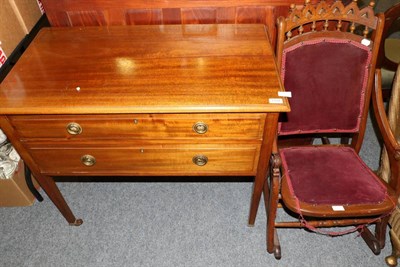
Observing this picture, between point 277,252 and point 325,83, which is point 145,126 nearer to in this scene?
point 325,83

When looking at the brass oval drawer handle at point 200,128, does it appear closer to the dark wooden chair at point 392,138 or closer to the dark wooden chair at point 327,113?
the dark wooden chair at point 327,113

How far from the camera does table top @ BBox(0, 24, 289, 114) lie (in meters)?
1.40

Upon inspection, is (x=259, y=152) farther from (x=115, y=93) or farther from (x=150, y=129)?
(x=115, y=93)

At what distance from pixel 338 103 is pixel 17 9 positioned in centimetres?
202

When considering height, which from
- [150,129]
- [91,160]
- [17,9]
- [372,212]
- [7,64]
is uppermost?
[17,9]

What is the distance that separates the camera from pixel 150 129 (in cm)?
152

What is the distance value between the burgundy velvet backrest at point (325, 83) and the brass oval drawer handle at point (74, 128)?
3.61 ft

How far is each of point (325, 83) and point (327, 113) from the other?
0.60 ft

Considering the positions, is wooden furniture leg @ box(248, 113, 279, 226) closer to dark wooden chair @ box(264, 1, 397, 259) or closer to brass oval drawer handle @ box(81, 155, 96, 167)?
dark wooden chair @ box(264, 1, 397, 259)

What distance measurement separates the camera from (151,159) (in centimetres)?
168

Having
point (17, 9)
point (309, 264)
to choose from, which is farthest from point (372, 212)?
point (17, 9)

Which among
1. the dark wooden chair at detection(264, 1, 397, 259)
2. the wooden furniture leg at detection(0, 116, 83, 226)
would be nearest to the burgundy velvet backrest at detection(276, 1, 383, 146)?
the dark wooden chair at detection(264, 1, 397, 259)

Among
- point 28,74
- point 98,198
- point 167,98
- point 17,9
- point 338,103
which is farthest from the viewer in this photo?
point 98,198

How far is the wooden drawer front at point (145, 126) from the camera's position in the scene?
57.3 inches
